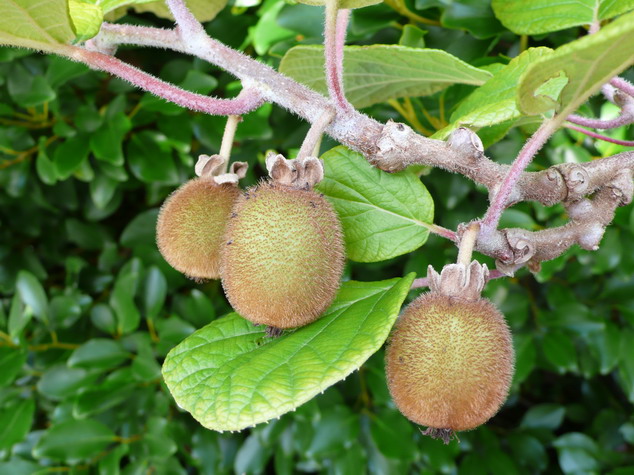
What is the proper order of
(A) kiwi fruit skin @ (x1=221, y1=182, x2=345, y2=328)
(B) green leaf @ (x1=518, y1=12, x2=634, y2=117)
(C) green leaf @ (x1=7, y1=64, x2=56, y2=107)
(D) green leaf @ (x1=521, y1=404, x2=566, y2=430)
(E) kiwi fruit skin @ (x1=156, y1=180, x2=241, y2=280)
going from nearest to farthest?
(B) green leaf @ (x1=518, y1=12, x2=634, y2=117), (A) kiwi fruit skin @ (x1=221, y1=182, x2=345, y2=328), (E) kiwi fruit skin @ (x1=156, y1=180, x2=241, y2=280), (C) green leaf @ (x1=7, y1=64, x2=56, y2=107), (D) green leaf @ (x1=521, y1=404, x2=566, y2=430)

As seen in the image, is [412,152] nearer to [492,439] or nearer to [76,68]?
[76,68]

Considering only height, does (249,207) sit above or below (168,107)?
above

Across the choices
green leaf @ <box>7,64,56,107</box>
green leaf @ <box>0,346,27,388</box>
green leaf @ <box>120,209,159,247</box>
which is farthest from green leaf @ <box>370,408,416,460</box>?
green leaf @ <box>7,64,56,107</box>

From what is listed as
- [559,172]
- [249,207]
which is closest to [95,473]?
[249,207]

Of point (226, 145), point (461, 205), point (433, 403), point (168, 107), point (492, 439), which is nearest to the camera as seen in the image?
point (433, 403)

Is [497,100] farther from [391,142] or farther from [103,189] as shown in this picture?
[103,189]

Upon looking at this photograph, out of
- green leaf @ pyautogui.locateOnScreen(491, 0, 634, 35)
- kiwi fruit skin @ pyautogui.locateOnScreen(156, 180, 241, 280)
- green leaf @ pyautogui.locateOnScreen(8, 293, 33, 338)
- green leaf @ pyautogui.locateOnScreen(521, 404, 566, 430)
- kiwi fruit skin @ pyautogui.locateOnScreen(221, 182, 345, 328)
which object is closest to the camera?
kiwi fruit skin @ pyautogui.locateOnScreen(221, 182, 345, 328)

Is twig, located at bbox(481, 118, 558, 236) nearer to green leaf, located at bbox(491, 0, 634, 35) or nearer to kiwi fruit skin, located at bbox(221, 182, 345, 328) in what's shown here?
kiwi fruit skin, located at bbox(221, 182, 345, 328)
